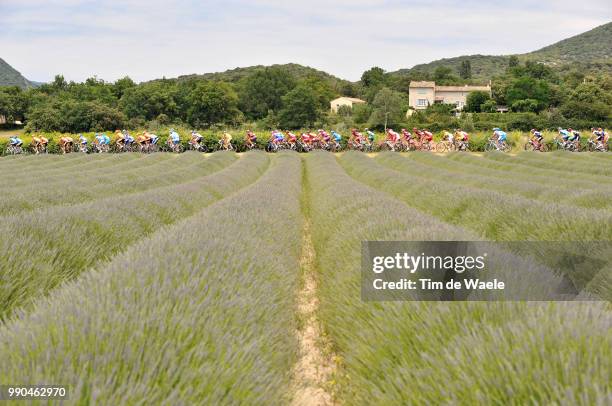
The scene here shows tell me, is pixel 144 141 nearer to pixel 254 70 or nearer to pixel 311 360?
pixel 311 360

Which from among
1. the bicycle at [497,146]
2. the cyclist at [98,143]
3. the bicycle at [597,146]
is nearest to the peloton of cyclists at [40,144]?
the cyclist at [98,143]

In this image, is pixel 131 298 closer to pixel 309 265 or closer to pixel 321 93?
pixel 309 265

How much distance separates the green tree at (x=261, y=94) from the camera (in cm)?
8111

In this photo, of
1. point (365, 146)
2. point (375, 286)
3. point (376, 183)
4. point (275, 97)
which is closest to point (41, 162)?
→ point (376, 183)

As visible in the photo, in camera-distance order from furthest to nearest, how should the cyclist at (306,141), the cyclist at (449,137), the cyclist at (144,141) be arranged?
the cyclist at (306,141) < the cyclist at (449,137) < the cyclist at (144,141)

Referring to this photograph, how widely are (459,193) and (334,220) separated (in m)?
2.56

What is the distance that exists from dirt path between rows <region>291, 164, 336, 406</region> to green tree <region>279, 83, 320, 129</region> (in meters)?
55.7

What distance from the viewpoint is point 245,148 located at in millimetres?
30938

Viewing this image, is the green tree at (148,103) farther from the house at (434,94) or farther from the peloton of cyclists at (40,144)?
the house at (434,94)

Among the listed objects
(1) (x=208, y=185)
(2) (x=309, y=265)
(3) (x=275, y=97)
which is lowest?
(2) (x=309, y=265)

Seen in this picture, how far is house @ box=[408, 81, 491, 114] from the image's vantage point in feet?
310

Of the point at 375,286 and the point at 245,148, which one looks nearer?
the point at 375,286

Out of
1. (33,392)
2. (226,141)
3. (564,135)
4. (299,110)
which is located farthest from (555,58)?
(33,392)

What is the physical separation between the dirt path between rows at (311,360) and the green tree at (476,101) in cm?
8114
